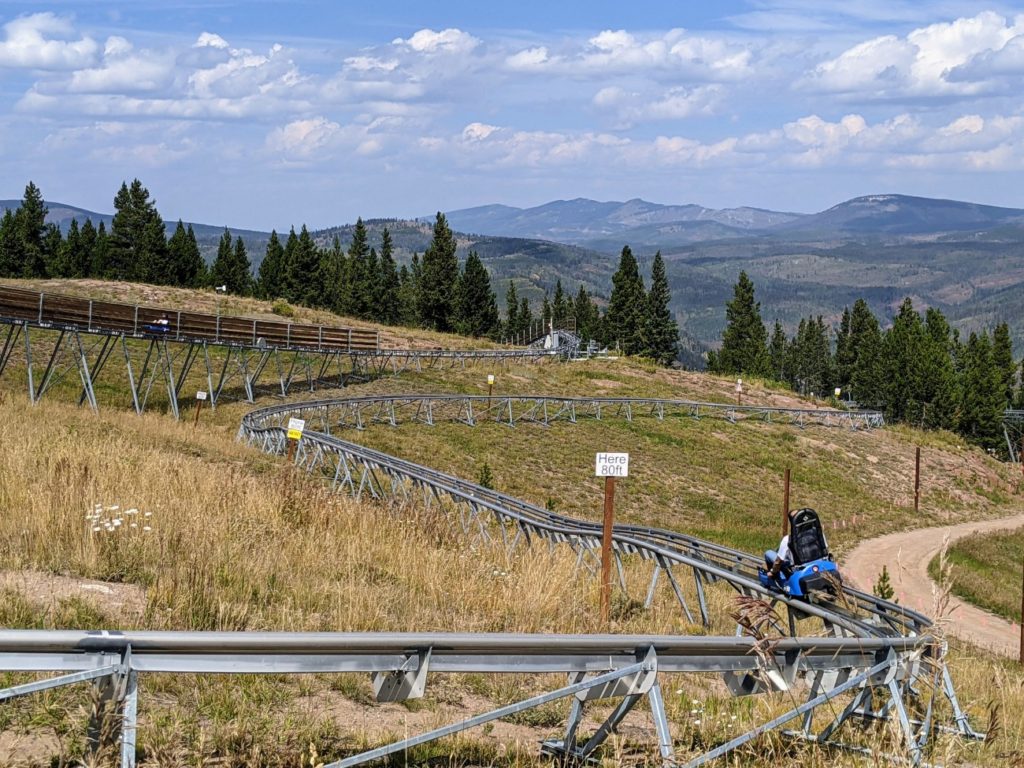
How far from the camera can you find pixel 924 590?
1091 inches

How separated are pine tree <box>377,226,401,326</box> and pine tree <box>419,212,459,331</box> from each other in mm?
17516

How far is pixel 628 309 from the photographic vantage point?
105562 millimetres

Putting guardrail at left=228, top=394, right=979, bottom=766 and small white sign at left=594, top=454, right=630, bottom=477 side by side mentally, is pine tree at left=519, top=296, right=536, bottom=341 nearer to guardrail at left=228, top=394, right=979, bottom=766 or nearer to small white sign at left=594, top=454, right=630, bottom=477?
guardrail at left=228, top=394, right=979, bottom=766

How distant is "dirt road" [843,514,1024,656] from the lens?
78.5 ft

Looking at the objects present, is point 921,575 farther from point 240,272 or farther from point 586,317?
point 586,317

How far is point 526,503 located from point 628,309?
89.9m

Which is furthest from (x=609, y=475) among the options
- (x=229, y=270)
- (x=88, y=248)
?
(x=88, y=248)

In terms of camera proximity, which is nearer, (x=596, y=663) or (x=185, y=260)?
(x=596, y=663)

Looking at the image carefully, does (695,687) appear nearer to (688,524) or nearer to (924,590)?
(924,590)

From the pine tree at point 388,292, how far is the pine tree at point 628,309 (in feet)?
89.9

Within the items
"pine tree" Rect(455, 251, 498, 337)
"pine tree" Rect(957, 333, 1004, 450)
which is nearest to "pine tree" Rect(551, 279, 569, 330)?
"pine tree" Rect(455, 251, 498, 337)

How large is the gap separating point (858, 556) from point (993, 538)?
10110 mm

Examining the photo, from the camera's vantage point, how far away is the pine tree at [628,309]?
104 m

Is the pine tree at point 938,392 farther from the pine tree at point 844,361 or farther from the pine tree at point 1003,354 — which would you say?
the pine tree at point 844,361
